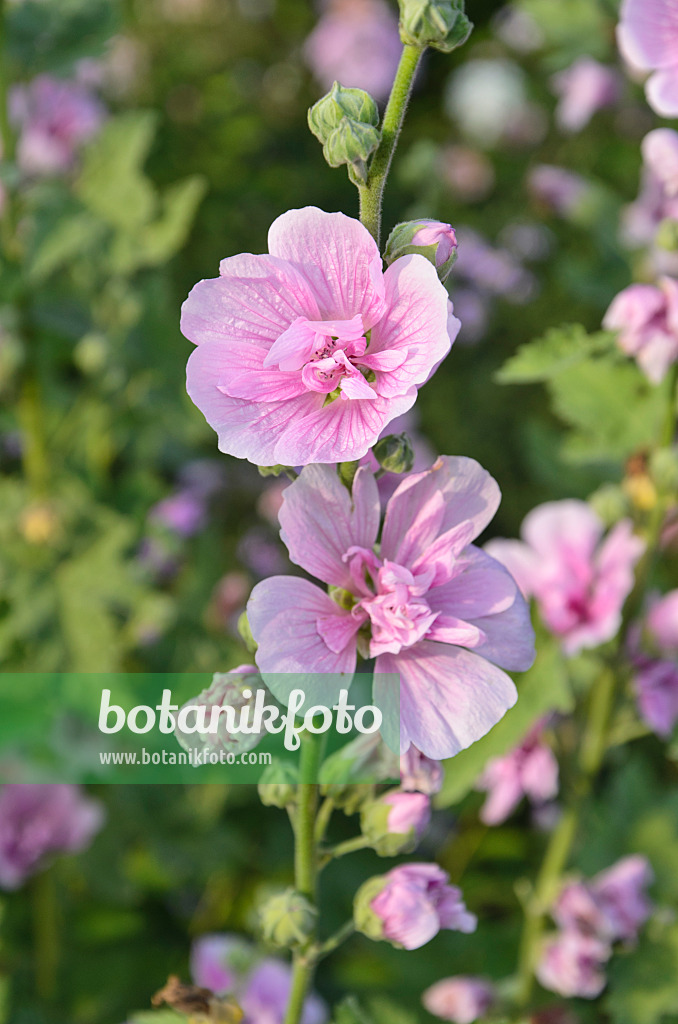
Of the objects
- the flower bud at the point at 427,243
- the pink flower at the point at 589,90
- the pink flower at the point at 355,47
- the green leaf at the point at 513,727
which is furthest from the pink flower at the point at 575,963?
the pink flower at the point at 355,47

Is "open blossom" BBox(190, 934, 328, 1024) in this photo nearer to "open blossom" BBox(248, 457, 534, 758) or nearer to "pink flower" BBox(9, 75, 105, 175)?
"open blossom" BBox(248, 457, 534, 758)

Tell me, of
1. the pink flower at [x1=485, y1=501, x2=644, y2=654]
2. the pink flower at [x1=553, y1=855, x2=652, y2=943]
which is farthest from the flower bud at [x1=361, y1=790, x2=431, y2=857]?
the pink flower at [x1=553, y1=855, x2=652, y2=943]

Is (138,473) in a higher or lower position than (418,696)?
higher

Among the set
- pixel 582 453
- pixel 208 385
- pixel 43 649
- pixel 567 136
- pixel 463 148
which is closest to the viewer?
pixel 208 385

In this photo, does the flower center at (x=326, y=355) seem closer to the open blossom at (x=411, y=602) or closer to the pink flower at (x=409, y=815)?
the open blossom at (x=411, y=602)

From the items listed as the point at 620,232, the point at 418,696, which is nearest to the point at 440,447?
the point at 620,232

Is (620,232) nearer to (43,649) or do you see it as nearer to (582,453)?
(582,453)

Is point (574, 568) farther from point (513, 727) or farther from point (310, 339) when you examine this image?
point (310, 339)
